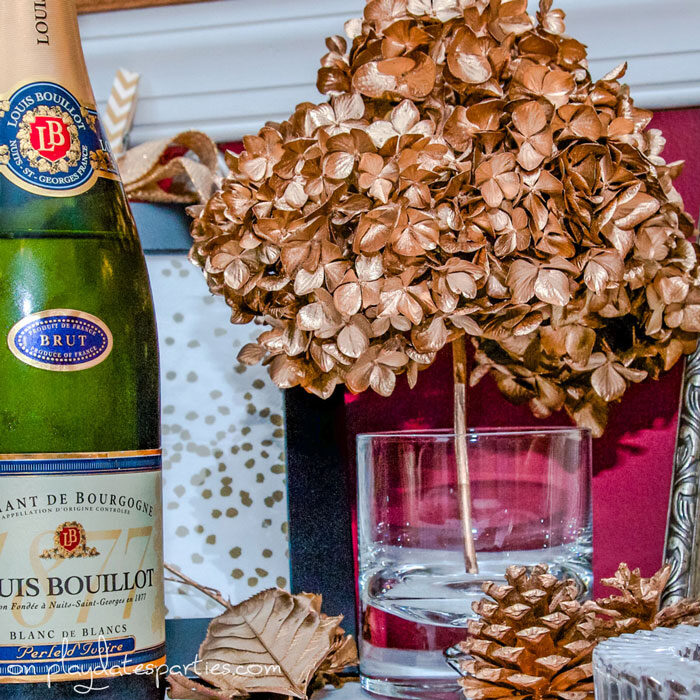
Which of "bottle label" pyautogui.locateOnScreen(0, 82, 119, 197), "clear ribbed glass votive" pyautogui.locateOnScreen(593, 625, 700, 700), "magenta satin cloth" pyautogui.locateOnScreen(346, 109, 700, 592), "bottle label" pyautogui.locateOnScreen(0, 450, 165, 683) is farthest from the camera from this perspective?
"magenta satin cloth" pyautogui.locateOnScreen(346, 109, 700, 592)

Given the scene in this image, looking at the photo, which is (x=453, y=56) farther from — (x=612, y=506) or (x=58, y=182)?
(x=612, y=506)

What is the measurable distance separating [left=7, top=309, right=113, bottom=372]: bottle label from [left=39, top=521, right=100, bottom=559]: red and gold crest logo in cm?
10

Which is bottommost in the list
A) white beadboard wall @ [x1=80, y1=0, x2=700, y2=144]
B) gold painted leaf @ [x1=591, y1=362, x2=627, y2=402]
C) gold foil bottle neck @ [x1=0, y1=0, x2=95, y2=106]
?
gold painted leaf @ [x1=591, y1=362, x2=627, y2=402]

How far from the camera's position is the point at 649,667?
13.8 inches

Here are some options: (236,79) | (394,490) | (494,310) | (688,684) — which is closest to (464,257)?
(494,310)

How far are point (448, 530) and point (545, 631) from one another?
0.11 m

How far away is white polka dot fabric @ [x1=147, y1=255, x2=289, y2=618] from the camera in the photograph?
0.69 metres

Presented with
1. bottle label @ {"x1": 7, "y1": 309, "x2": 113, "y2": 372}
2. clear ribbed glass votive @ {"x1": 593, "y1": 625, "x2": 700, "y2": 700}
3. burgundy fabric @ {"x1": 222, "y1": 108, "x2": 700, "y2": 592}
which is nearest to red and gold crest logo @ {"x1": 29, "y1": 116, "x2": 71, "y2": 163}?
bottle label @ {"x1": 7, "y1": 309, "x2": 113, "y2": 372}

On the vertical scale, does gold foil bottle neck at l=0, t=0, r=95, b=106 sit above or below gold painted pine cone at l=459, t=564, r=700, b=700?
above

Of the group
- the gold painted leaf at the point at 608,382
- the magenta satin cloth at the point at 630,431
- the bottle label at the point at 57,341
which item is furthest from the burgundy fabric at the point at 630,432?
the bottle label at the point at 57,341

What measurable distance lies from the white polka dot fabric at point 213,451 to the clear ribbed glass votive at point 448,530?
16 centimetres

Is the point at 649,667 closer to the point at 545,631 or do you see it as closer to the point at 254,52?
the point at 545,631

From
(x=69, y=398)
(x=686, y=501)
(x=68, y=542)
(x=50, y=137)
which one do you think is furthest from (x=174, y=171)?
(x=686, y=501)

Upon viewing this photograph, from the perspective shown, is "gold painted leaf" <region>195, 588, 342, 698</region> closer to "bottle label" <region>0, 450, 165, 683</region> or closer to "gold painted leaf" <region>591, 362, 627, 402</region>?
"bottle label" <region>0, 450, 165, 683</region>
